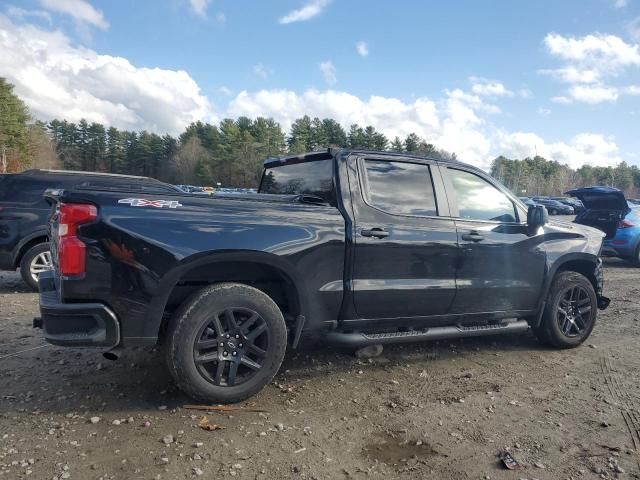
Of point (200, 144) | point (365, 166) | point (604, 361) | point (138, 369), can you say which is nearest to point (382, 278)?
point (365, 166)

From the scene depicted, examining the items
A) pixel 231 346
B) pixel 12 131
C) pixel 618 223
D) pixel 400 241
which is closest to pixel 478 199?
pixel 400 241

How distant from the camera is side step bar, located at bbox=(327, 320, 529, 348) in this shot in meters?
3.57

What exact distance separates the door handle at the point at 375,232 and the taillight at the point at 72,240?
1905 mm

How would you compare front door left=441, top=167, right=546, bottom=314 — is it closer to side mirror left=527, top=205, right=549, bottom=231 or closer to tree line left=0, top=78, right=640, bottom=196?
side mirror left=527, top=205, right=549, bottom=231

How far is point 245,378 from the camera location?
10.8ft

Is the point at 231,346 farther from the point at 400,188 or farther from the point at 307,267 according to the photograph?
the point at 400,188

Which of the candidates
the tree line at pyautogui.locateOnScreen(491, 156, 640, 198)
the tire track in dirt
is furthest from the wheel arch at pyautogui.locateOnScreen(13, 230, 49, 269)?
the tree line at pyautogui.locateOnScreen(491, 156, 640, 198)

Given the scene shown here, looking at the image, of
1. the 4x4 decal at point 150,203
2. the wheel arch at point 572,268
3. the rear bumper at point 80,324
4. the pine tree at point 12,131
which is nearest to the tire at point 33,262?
the rear bumper at point 80,324

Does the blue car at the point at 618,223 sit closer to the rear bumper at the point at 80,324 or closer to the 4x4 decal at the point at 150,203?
the 4x4 decal at the point at 150,203

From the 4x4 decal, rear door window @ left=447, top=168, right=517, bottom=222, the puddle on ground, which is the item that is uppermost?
rear door window @ left=447, top=168, right=517, bottom=222

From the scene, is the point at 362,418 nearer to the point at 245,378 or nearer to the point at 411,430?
the point at 411,430

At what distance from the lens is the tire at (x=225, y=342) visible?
3090 millimetres

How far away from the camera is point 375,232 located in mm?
3645

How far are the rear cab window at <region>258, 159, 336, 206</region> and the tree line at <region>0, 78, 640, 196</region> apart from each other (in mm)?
31419
